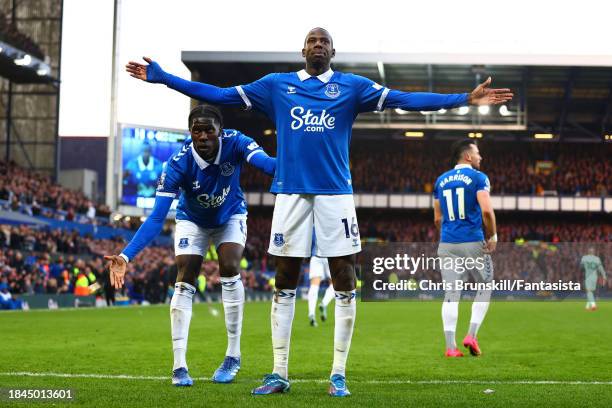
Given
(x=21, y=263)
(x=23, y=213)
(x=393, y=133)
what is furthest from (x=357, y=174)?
(x=21, y=263)

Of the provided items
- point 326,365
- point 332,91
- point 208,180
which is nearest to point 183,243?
point 208,180

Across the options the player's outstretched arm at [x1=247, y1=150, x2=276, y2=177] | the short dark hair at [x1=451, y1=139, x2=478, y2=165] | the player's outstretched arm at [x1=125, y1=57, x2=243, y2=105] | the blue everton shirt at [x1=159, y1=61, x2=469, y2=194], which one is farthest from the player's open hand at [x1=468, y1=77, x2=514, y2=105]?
the short dark hair at [x1=451, y1=139, x2=478, y2=165]

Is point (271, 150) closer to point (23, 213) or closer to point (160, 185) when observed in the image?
point (23, 213)

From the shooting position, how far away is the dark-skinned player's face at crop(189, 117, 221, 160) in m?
6.30

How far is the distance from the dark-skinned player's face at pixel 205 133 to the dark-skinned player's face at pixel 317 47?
0.97 meters

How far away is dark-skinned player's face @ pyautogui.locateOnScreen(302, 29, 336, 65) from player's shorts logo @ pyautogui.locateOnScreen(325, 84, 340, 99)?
6.9 inches

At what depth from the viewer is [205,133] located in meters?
6.30

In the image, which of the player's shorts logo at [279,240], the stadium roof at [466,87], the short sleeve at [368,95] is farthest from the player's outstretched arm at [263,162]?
the stadium roof at [466,87]

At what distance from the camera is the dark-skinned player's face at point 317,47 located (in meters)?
5.73

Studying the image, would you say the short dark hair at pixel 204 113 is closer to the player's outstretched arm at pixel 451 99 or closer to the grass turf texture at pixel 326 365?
the player's outstretched arm at pixel 451 99

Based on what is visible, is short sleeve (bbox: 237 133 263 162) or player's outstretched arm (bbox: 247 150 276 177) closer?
player's outstretched arm (bbox: 247 150 276 177)

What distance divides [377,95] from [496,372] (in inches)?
115

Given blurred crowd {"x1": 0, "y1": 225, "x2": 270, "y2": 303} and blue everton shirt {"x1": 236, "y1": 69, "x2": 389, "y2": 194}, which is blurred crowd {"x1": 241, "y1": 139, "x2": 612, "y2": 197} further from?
blue everton shirt {"x1": 236, "y1": 69, "x2": 389, "y2": 194}

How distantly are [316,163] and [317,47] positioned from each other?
0.79 metres
